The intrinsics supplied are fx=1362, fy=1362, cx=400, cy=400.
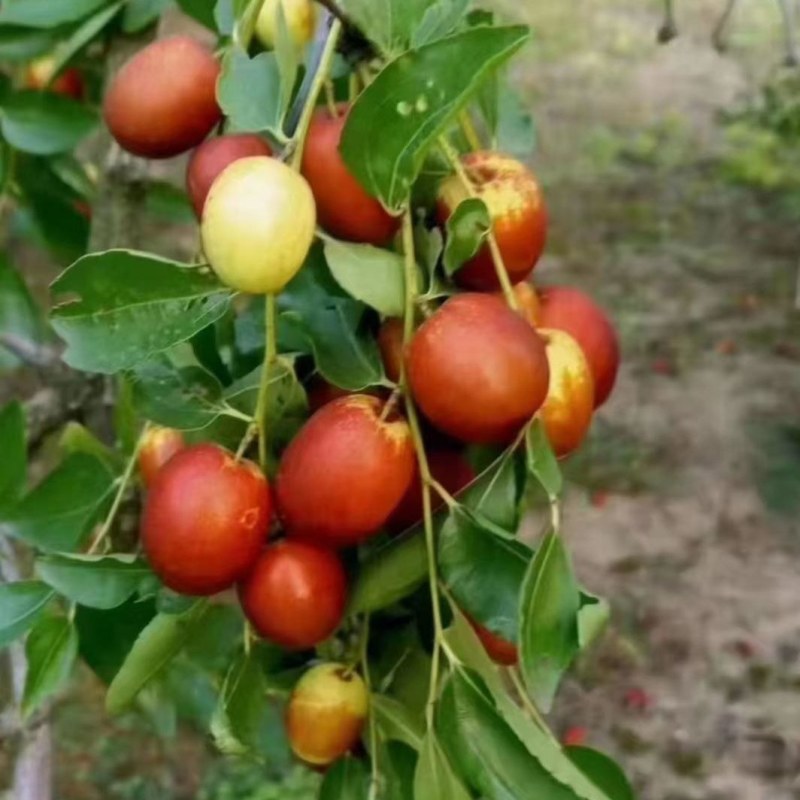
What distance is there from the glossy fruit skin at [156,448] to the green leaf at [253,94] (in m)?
0.15

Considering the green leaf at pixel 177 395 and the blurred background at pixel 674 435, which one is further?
the blurred background at pixel 674 435

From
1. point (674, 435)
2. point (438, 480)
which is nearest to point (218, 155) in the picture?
point (438, 480)

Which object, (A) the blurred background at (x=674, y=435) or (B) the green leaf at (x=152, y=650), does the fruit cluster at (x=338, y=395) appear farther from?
(A) the blurred background at (x=674, y=435)

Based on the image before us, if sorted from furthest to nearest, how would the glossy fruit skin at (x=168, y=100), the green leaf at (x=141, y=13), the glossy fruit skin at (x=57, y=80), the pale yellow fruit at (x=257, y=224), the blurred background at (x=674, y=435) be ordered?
the blurred background at (x=674, y=435) → the glossy fruit skin at (x=57, y=80) → the green leaf at (x=141, y=13) → the glossy fruit skin at (x=168, y=100) → the pale yellow fruit at (x=257, y=224)

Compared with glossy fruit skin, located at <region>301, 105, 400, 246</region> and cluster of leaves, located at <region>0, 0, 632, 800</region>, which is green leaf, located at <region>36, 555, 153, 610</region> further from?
glossy fruit skin, located at <region>301, 105, 400, 246</region>

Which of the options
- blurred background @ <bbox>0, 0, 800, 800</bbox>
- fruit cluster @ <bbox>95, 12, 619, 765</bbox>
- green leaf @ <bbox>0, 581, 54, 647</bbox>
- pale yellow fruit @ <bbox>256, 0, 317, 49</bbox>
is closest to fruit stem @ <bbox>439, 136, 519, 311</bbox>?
fruit cluster @ <bbox>95, 12, 619, 765</bbox>

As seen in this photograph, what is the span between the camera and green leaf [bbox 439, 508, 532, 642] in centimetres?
43

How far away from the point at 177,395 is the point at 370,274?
0.10 meters

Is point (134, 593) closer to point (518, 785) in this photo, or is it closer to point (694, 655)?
point (518, 785)

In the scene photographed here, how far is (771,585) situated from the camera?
1.83 metres

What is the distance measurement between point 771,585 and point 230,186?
156 centimetres

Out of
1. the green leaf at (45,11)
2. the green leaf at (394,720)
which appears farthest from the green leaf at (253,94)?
the green leaf at (45,11)

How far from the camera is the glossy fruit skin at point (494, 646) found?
0.47 meters

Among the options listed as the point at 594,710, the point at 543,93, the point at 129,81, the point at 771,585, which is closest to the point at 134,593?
the point at 129,81
